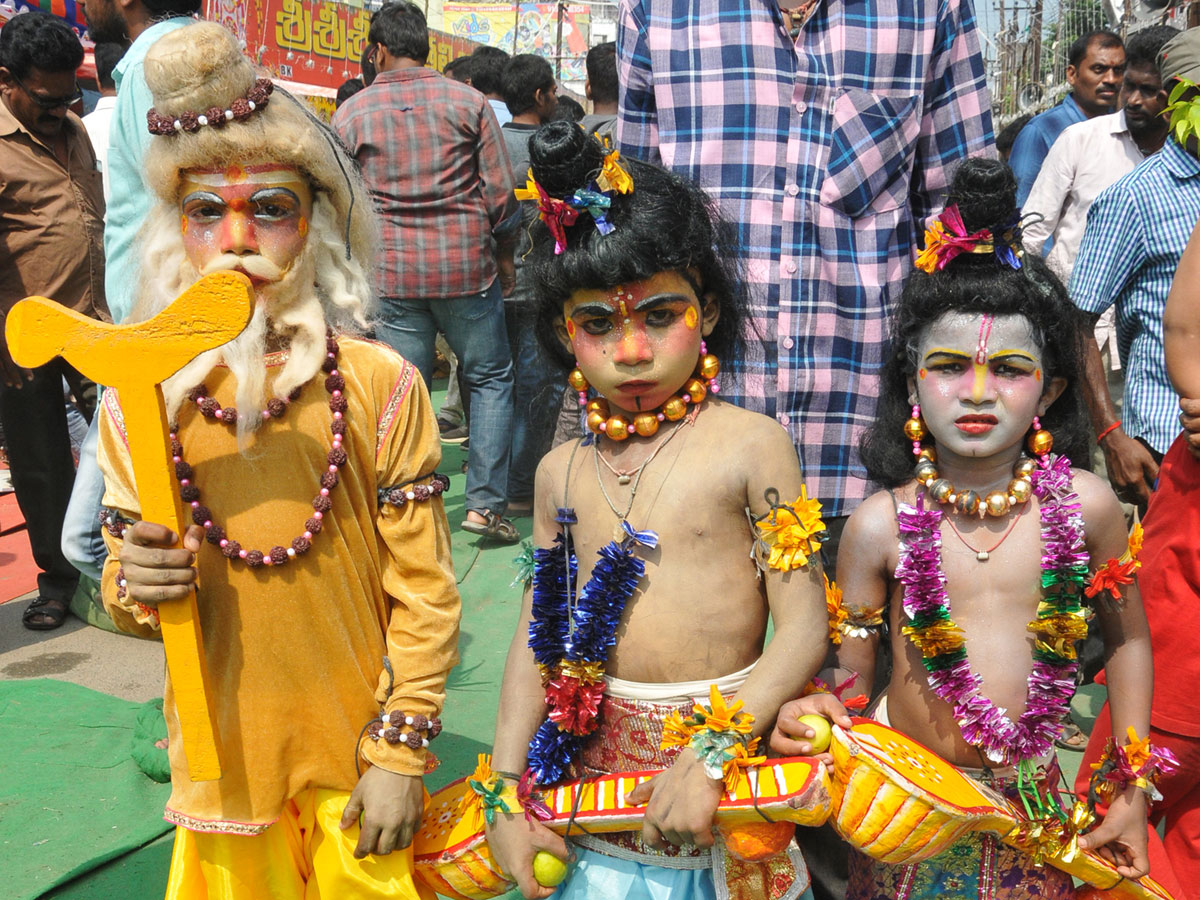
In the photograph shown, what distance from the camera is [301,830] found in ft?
7.02

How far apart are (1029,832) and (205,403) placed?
1.77 meters

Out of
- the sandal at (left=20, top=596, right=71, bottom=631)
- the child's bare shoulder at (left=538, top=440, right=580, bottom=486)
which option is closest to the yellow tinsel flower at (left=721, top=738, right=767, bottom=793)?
the child's bare shoulder at (left=538, top=440, right=580, bottom=486)

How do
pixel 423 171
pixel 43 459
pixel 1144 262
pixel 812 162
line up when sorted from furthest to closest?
pixel 423 171 < pixel 43 459 < pixel 1144 262 < pixel 812 162

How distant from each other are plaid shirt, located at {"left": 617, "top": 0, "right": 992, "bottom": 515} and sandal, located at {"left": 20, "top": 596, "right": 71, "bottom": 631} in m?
3.54

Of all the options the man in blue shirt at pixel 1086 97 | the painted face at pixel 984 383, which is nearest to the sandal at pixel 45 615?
the painted face at pixel 984 383

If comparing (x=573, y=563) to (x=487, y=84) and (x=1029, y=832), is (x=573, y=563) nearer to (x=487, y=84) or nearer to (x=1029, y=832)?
(x=1029, y=832)

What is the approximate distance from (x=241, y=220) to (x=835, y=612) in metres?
1.40

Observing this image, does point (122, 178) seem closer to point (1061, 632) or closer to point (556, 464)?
point (556, 464)

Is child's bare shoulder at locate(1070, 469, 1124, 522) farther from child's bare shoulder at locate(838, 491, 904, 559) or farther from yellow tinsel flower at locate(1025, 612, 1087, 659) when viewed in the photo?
child's bare shoulder at locate(838, 491, 904, 559)

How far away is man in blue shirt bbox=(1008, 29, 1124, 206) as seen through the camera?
249 inches

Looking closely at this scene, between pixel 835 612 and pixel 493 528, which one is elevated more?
pixel 835 612

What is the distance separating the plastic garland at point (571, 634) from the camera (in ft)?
6.72

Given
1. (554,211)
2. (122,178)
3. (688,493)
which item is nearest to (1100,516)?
(688,493)

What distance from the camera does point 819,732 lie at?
1.87 metres
